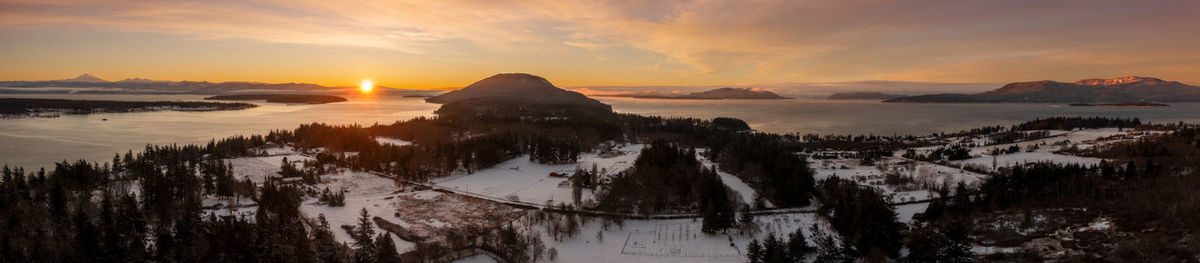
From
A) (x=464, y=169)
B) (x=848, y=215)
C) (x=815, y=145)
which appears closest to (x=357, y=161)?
(x=464, y=169)

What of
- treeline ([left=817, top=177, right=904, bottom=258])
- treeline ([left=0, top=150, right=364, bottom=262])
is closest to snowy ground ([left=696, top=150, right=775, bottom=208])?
treeline ([left=817, top=177, right=904, bottom=258])

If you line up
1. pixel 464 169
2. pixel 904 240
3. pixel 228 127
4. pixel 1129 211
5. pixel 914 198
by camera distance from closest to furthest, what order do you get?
1. pixel 904 240
2. pixel 1129 211
3. pixel 914 198
4. pixel 464 169
5. pixel 228 127

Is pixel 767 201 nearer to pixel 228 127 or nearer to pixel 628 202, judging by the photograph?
pixel 628 202

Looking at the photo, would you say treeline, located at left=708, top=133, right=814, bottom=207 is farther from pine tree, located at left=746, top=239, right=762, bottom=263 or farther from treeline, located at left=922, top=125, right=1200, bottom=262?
pine tree, located at left=746, top=239, right=762, bottom=263

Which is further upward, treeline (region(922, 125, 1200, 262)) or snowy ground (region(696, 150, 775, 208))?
treeline (region(922, 125, 1200, 262))

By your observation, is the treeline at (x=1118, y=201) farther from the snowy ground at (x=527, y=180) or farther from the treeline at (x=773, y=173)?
the snowy ground at (x=527, y=180)

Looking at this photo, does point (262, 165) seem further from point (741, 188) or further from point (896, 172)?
point (896, 172)

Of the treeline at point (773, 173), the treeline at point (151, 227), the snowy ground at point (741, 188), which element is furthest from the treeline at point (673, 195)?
the treeline at point (151, 227)

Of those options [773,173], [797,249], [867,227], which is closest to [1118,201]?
[867,227]

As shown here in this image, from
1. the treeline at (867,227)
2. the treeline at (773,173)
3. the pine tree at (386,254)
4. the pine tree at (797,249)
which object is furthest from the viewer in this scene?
the treeline at (773,173)
